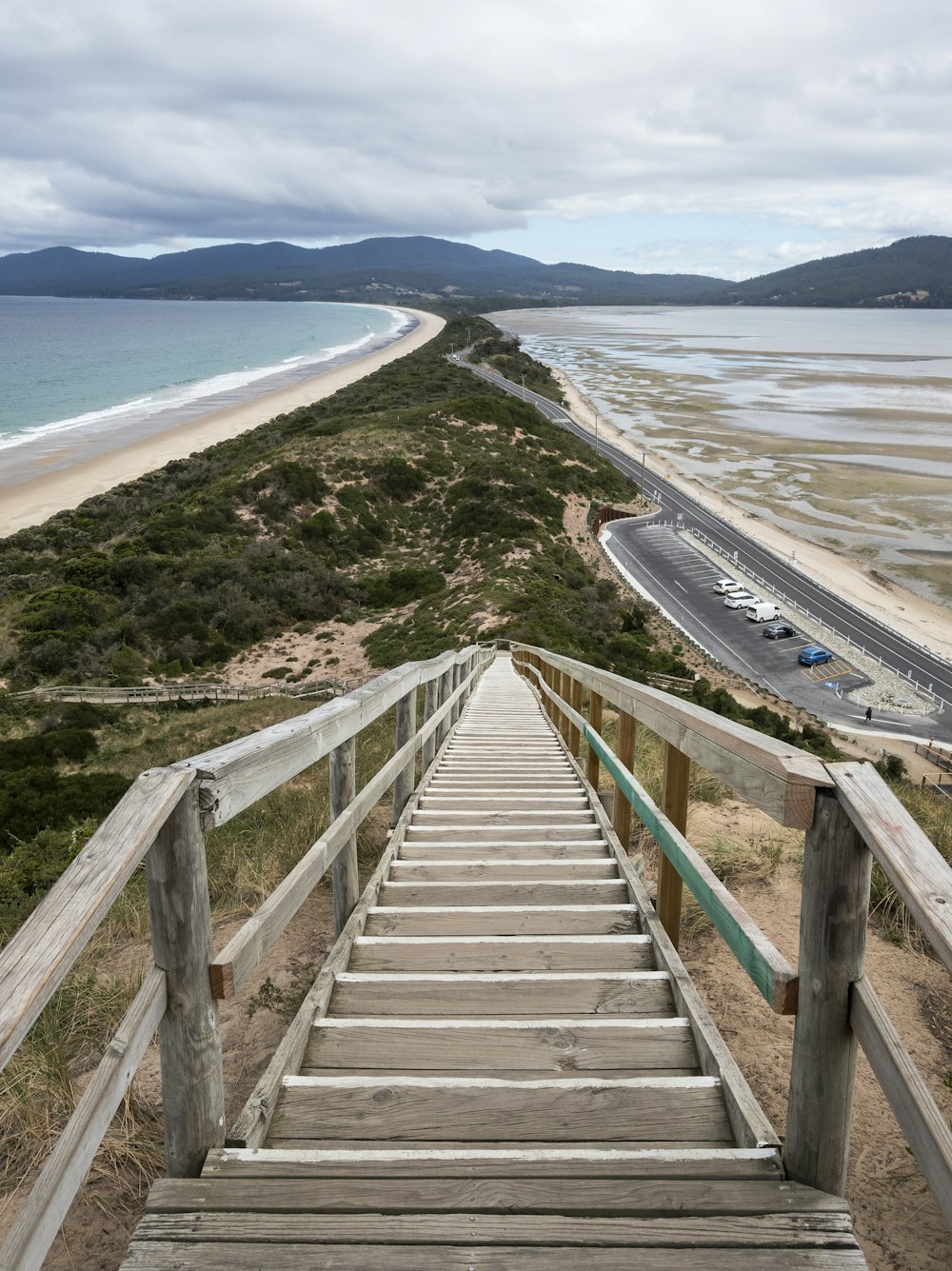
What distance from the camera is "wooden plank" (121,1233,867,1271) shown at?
150 centimetres

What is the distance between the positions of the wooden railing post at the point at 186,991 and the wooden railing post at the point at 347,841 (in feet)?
3.83

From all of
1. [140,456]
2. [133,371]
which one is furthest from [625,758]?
[133,371]

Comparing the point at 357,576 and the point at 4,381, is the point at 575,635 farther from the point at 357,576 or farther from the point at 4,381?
the point at 4,381

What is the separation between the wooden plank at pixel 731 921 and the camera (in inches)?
67.9

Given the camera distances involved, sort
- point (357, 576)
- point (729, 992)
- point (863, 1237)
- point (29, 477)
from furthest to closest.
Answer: point (29, 477)
point (357, 576)
point (729, 992)
point (863, 1237)

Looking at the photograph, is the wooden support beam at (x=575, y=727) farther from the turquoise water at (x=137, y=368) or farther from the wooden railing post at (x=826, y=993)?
the turquoise water at (x=137, y=368)

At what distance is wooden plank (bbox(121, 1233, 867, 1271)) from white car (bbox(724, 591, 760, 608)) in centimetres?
3555

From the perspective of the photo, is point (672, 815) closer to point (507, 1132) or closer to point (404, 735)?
point (507, 1132)

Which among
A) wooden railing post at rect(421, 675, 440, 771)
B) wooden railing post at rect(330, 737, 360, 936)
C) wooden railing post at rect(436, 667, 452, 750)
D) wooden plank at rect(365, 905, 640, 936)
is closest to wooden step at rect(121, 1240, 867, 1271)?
wooden railing post at rect(330, 737, 360, 936)

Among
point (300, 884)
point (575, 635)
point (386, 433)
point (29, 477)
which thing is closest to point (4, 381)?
point (29, 477)

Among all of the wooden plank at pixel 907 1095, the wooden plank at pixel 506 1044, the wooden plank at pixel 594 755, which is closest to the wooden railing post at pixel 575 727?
the wooden plank at pixel 594 755

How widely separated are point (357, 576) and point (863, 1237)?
3386 cm

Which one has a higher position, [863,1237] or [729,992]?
[863,1237]

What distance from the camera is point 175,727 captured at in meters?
19.2
